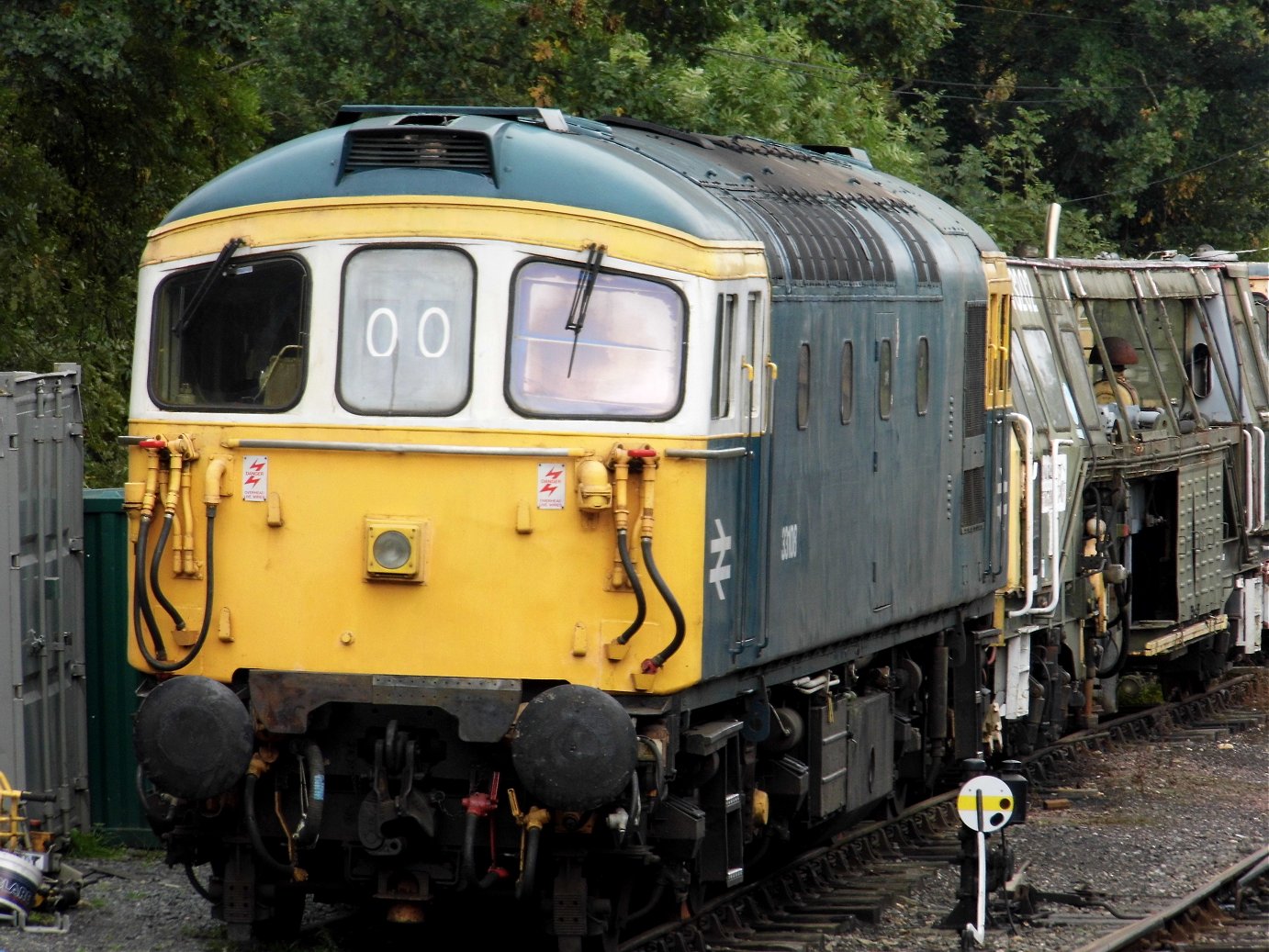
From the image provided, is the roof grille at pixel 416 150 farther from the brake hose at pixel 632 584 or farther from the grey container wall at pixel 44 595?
the grey container wall at pixel 44 595

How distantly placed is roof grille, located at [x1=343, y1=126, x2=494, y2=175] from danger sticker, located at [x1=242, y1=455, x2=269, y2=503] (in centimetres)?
119

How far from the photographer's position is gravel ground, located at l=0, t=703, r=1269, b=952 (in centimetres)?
935

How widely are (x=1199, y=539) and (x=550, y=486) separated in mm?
9997

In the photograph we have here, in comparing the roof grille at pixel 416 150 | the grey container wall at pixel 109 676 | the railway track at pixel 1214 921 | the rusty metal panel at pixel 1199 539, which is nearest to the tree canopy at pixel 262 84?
the grey container wall at pixel 109 676

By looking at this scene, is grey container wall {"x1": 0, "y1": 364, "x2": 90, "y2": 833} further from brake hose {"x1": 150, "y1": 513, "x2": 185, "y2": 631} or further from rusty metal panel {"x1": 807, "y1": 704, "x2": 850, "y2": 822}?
rusty metal panel {"x1": 807, "y1": 704, "x2": 850, "y2": 822}

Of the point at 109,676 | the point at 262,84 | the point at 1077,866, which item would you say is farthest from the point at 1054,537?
the point at 262,84

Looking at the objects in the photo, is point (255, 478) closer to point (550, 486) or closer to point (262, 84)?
point (550, 486)

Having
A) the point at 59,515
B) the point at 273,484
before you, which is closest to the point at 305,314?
the point at 273,484

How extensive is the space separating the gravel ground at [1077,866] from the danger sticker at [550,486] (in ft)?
7.79

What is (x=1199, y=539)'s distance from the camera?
1688 centimetres

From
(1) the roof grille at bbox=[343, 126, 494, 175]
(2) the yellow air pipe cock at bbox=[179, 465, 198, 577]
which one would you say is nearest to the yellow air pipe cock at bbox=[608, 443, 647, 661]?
(1) the roof grille at bbox=[343, 126, 494, 175]

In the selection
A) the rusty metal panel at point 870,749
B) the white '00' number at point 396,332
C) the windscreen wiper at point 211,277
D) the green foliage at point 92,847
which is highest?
the windscreen wiper at point 211,277

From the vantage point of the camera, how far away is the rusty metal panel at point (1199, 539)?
16531 millimetres

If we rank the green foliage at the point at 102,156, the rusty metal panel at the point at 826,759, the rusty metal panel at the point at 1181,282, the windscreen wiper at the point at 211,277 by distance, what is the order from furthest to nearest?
the rusty metal panel at the point at 1181,282 < the green foliage at the point at 102,156 < the rusty metal panel at the point at 826,759 < the windscreen wiper at the point at 211,277
